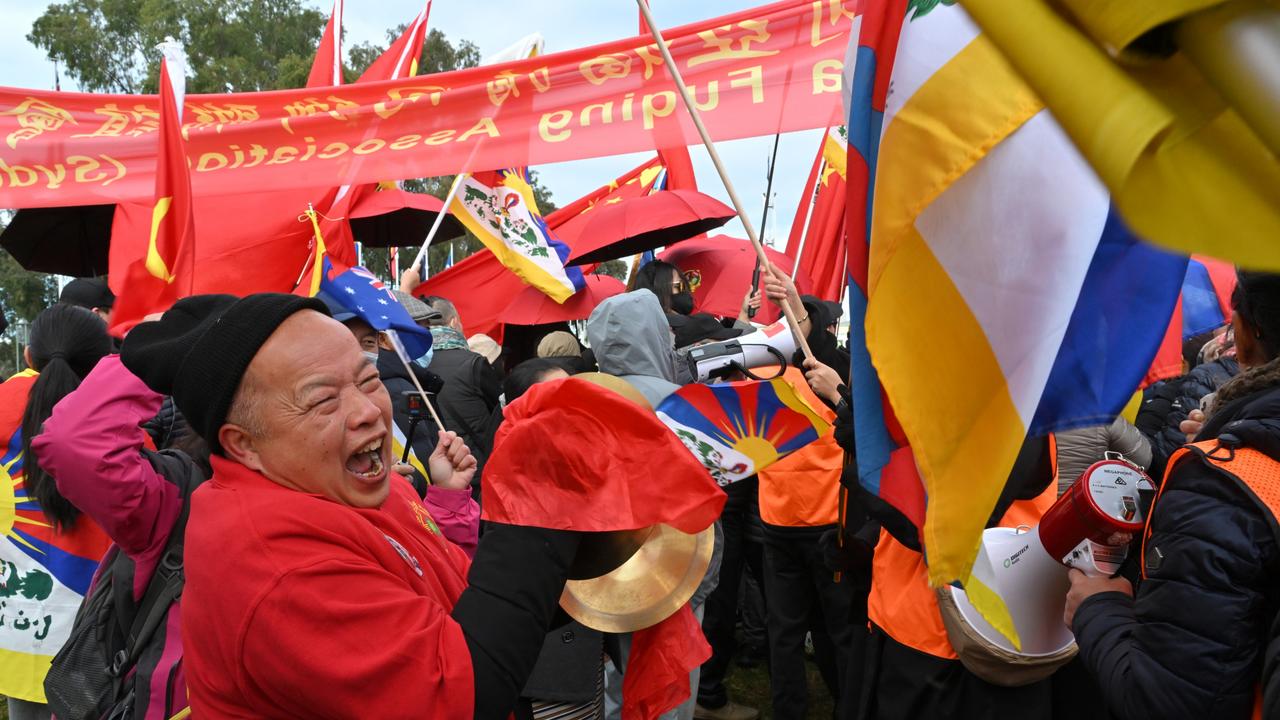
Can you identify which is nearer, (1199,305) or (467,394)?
(467,394)

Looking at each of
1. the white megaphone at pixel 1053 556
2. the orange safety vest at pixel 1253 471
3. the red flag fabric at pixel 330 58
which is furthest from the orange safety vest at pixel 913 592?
the red flag fabric at pixel 330 58

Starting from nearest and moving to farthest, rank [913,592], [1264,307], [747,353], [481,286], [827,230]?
[1264,307] → [913,592] → [747,353] → [827,230] → [481,286]

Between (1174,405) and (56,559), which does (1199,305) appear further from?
(56,559)

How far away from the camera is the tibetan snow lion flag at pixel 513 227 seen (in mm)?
6148

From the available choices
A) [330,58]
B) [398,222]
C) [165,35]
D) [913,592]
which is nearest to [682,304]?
[330,58]

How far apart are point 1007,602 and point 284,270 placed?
3.61 m

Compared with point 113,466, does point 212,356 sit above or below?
above

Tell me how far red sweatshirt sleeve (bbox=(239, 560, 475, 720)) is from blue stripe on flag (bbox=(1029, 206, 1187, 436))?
3.07 feet

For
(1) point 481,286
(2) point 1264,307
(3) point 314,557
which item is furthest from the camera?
(1) point 481,286

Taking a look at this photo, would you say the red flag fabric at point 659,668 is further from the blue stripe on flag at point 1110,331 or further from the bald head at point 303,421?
the blue stripe on flag at point 1110,331

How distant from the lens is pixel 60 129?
164 inches

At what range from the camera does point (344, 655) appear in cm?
135

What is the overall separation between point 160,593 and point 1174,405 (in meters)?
4.09

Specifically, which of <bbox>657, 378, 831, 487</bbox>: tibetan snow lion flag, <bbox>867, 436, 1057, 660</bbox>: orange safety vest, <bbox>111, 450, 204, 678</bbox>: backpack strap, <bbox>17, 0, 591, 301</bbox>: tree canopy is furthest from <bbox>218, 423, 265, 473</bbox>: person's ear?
<bbox>17, 0, 591, 301</bbox>: tree canopy
